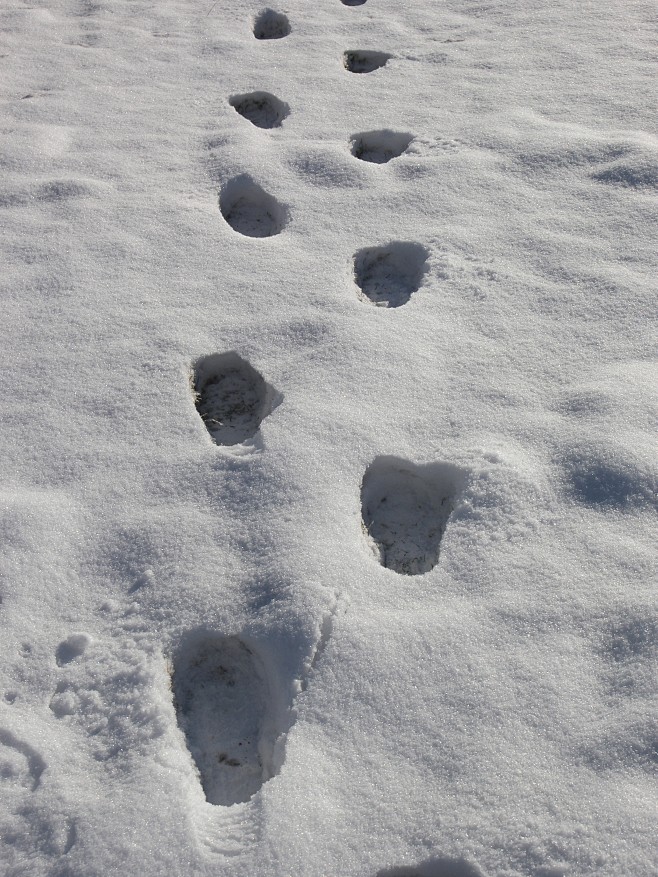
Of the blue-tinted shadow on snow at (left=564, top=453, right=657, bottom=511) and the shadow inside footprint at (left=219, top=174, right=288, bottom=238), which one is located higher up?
the shadow inside footprint at (left=219, top=174, right=288, bottom=238)

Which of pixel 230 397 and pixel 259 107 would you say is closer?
pixel 230 397

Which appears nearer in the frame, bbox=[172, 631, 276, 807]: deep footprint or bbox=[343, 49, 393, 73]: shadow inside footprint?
bbox=[172, 631, 276, 807]: deep footprint

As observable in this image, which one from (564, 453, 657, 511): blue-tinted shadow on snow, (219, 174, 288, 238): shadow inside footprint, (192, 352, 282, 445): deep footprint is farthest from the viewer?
(219, 174, 288, 238): shadow inside footprint

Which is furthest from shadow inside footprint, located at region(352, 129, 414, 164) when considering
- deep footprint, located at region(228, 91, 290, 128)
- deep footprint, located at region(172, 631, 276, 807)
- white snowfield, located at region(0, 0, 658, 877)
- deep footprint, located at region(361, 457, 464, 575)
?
deep footprint, located at region(172, 631, 276, 807)

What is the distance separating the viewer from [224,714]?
1.47 meters

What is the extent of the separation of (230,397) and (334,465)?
38 cm

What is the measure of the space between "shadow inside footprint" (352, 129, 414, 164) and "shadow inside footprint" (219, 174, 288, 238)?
1.22 feet

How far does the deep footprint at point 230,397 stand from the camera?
1.89 meters

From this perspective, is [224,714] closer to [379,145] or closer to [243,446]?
[243,446]

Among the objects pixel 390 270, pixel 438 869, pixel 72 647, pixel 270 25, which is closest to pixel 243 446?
pixel 72 647

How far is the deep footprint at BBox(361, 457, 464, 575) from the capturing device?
1.65m

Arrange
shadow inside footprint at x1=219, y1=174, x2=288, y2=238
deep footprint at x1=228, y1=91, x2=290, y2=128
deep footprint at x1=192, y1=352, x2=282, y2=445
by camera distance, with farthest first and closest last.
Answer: deep footprint at x1=228, y1=91, x2=290, y2=128 → shadow inside footprint at x1=219, y1=174, x2=288, y2=238 → deep footprint at x1=192, y1=352, x2=282, y2=445

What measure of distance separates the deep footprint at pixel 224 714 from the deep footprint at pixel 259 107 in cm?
194

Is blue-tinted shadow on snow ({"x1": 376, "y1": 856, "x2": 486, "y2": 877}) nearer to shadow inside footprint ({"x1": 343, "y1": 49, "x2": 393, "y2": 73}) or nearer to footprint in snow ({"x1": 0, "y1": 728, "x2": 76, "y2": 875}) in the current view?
footprint in snow ({"x1": 0, "y1": 728, "x2": 76, "y2": 875})
